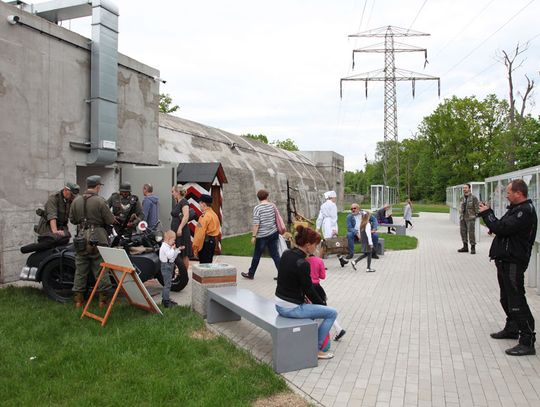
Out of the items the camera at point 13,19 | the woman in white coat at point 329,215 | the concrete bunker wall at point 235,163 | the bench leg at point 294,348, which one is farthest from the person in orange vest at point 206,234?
the concrete bunker wall at point 235,163

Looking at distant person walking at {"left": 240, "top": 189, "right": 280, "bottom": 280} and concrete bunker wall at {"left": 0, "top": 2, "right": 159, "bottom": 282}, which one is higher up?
concrete bunker wall at {"left": 0, "top": 2, "right": 159, "bottom": 282}

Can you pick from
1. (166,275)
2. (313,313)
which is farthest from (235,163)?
(313,313)

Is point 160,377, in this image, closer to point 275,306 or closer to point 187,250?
point 275,306

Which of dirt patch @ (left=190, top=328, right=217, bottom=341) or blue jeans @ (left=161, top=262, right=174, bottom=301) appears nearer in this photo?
dirt patch @ (left=190, top=328, right=217, bottom=341)

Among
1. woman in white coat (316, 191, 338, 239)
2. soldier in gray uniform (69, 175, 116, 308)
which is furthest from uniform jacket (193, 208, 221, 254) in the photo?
woman in white coat (316, 191, 338, 239)

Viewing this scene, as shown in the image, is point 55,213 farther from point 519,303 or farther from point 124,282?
point 519,303

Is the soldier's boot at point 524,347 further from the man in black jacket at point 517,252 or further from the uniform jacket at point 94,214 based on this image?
the uniform jacket at point 94,214

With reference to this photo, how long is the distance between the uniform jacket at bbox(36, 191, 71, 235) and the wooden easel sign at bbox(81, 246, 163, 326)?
1.66m

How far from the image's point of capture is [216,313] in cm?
627

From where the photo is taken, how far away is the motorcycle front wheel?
7.13m

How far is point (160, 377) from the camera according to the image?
172 inches

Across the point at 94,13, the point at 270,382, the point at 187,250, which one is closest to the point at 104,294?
the point at 187,250

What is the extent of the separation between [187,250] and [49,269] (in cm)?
248

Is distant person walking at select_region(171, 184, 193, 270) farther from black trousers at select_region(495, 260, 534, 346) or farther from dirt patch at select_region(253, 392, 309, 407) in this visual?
black trousers at select_region(495, 260, 534, 346)
